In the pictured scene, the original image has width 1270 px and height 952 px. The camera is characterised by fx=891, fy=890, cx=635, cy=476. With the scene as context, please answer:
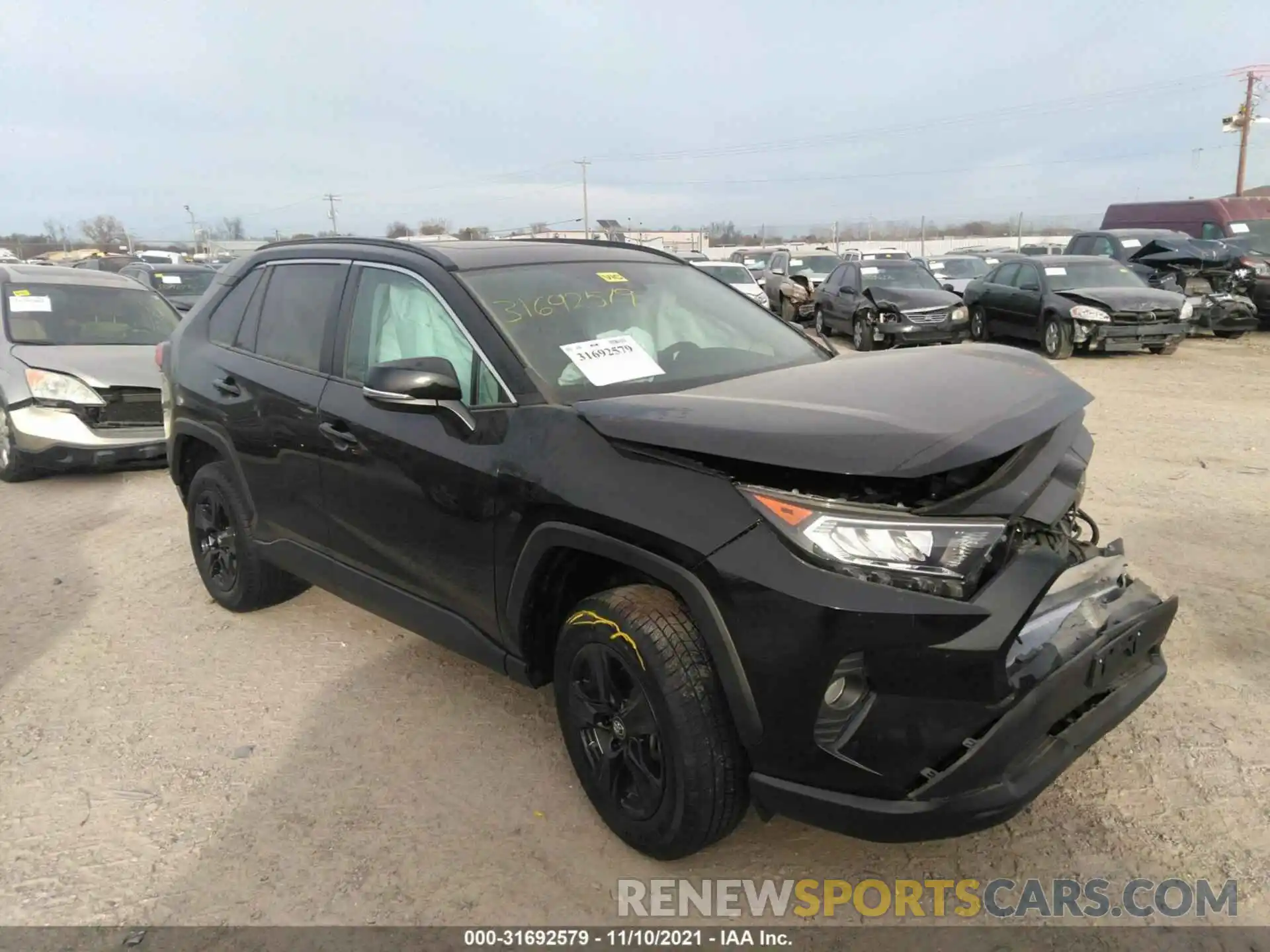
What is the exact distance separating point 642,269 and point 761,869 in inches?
93.2

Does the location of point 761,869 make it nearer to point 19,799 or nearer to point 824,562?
point 824,562

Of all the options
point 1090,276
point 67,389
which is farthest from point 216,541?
point 1090,276

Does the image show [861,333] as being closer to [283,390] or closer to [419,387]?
[283,390]

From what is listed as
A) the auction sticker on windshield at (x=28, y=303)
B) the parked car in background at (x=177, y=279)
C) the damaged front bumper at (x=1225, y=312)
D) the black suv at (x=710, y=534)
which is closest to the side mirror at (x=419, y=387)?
the black suv at (x=710, y=534)

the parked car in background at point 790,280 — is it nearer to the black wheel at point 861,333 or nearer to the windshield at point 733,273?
the windshield at point 733,273

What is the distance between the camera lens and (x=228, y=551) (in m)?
4.51

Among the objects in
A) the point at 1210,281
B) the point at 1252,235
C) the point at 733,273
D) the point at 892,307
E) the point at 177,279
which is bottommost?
the point at 892,307

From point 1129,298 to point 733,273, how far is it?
7534mm

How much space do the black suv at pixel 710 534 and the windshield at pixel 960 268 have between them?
733 inches

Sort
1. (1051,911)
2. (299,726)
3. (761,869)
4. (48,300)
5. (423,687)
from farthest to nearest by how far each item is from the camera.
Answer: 1. (48,300)
2. (423,687)
3. (299,726)
4. (761,869)
5. (1051,911)

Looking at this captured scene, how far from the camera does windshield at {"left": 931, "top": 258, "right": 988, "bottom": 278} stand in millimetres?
20656

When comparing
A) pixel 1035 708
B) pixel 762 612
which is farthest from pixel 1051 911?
pixel 762 612

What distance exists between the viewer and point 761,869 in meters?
2.64

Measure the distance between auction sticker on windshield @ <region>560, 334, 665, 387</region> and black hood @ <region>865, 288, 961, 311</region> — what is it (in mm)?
11807
